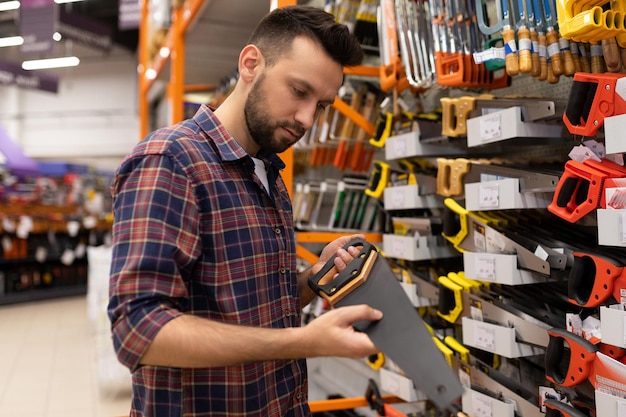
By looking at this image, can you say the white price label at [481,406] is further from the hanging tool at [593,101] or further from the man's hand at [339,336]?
the man's hand at [339,336]

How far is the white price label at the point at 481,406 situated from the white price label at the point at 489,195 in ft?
2.46

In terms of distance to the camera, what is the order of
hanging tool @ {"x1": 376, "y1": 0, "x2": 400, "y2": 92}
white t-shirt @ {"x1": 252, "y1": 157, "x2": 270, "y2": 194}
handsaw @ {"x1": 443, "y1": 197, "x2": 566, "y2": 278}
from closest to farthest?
white t-shirt @ {"x1": 252, "y1": 157, "x2": 270, "y2": 194}
handsaw @ {"x1": 443, "y1": 197, "x2": 566, "y2": 278}
hanging tool @ {"x1": 376, "y1": 0, "x2": 400, "y2": 92}

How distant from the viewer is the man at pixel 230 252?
1037 millimetres

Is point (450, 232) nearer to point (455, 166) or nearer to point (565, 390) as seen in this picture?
point (455, 166)

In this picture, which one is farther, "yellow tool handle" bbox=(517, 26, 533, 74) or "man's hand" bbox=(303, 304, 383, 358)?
"yellow tool handle" bbox=(517, 26, 533, 74)

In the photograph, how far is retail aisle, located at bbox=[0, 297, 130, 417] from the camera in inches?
162

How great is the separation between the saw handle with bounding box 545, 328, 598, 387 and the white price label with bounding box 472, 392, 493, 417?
355 millimetres

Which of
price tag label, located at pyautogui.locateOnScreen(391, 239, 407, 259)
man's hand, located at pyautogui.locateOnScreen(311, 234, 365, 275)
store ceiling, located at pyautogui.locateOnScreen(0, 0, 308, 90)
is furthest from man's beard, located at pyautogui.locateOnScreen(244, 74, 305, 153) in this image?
store ceiling, located at pyautogui.locateOnScreen(0, 0, 308, 90)

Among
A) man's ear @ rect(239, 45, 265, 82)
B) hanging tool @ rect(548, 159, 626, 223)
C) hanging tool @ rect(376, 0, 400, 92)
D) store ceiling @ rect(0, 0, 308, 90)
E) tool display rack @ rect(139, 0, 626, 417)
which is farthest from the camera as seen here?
store ceiling @ rect(0, 0, 308, 90)

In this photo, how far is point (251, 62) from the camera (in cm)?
136

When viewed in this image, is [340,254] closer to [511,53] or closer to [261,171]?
[261,171]

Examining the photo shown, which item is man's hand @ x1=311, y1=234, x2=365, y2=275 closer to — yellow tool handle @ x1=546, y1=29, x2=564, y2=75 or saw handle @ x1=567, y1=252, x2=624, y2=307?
saw handle @ x1=567, y1=252, x2=624, y2=307

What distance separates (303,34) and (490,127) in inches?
37.5

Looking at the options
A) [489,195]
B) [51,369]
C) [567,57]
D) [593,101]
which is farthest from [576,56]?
[51,369]
